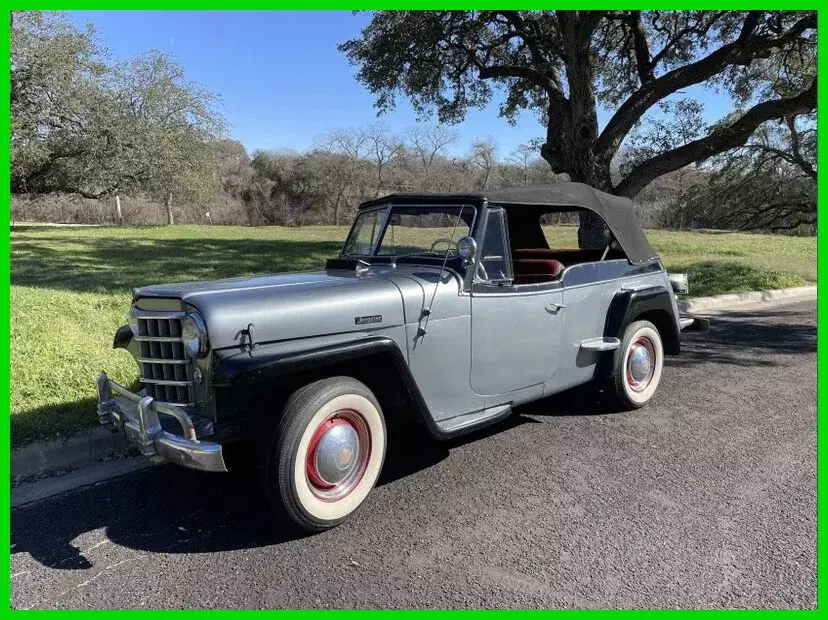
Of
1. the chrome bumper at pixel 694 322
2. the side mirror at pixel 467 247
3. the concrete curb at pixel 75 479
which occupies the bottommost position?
the concrete curb at pixel 75 479

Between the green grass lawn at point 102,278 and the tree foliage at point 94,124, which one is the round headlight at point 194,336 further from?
the tree foliage at point 94,124

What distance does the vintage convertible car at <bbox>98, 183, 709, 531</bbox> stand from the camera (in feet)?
9.79

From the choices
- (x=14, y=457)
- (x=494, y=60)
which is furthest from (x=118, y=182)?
(x=14, y=457)

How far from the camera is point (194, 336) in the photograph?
3.01m

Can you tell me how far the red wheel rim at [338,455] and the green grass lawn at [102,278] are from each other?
2.14 metres

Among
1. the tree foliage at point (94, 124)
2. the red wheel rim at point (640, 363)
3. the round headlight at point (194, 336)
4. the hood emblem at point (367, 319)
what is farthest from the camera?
the tree foliage at point (94, 124)

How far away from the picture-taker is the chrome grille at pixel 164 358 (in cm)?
320

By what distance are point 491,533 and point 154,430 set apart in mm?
1761

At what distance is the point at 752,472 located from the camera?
372 cm

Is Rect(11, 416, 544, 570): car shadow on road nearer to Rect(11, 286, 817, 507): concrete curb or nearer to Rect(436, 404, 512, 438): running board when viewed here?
Rect(11, 286, 817, 507): concrete curb

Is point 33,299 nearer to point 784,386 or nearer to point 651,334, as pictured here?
point 651,334

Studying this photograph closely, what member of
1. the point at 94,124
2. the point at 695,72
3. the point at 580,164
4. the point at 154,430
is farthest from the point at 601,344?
the point at 94,124

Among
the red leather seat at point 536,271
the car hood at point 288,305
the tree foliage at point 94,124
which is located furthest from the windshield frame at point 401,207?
the tree foliage at point 94,124

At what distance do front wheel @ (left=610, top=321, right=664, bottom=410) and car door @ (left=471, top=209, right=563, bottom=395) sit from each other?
0.79 metres
